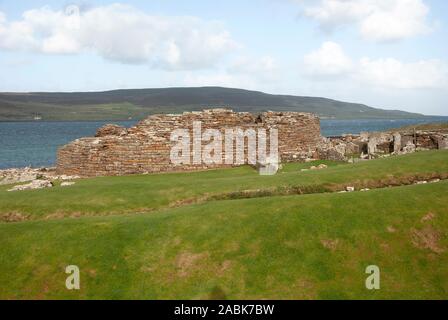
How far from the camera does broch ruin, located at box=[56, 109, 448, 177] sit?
88.7 ft

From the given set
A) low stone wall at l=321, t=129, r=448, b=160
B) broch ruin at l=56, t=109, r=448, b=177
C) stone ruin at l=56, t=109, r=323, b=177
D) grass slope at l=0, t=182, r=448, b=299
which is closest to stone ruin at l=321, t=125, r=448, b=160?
low stone wall at l=321, t=129, r=448, b=160

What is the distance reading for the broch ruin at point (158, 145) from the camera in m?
27.0

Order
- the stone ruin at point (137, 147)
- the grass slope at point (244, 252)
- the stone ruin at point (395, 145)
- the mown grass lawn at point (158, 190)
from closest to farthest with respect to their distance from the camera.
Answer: the grass slope at point (244, 252), the mown grass lawn at point (158, 190), the stone ruin at point (137, 147), the stone ruin at point (395, 145)

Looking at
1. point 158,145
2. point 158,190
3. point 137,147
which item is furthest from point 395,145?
point 158,190

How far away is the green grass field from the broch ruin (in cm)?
1293

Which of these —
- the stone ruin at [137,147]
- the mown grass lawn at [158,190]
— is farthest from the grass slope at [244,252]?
the stone ruin at [137,147]

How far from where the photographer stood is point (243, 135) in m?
29.1

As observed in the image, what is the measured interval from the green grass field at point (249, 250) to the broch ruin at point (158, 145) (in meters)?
12.9

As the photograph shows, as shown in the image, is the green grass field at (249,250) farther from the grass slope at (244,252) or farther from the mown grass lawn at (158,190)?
the mown grass lawn at (158,190)

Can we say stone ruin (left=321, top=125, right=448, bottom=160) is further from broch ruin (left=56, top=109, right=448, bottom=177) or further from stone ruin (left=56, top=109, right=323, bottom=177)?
stone ruin (left=56, top=109, right=323, bottom=177)
